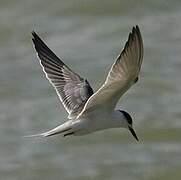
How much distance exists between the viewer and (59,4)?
15.8 meters

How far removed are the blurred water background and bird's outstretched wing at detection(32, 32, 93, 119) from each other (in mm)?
2502

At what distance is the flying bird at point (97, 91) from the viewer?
6781 mm

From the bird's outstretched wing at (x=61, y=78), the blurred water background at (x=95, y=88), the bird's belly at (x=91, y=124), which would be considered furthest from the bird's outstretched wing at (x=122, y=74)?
the blurred water background at (x=95, y=88)

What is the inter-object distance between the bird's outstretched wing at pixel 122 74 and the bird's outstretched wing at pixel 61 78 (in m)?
0.86

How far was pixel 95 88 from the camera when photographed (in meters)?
12.6

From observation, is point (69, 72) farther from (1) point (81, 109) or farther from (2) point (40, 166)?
(2) point (40, 166)

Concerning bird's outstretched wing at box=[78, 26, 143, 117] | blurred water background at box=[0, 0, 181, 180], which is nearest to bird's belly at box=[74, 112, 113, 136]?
bird's outstretched wing at box=[78, 26, 143, 117]

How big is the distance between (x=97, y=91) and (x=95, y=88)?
17.9ft

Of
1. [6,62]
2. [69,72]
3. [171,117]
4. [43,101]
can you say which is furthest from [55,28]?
[69,72]

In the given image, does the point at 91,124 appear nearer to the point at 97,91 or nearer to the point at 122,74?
the point at 97,91

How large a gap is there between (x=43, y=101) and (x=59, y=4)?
3.45 meters

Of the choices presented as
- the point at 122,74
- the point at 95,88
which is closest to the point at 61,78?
the point at 122,74

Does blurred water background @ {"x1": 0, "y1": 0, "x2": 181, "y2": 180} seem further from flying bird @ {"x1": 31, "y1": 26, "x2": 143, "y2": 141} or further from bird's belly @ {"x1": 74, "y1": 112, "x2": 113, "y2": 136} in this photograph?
bird's belly @ {"x1": 74, "y1": 112, "x2": 113, "y2": 136}

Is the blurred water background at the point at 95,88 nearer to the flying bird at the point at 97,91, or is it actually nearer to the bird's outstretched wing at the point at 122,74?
the flying bird at the point at 97,91
